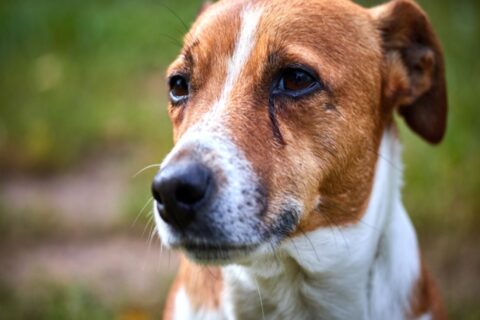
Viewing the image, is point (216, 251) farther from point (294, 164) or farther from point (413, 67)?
point (413, 67)

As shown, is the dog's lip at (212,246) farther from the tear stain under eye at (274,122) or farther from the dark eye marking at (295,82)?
the dark eye marking at (295,82)

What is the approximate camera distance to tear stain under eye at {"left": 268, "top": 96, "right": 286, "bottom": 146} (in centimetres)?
250

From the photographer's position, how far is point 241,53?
2.62 meters

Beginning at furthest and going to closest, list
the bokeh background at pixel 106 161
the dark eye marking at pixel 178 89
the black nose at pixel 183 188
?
the bokeh background at pixel 106 161 → the dark eye marking at pixel 178 89 → the black nose at pixel 183 188

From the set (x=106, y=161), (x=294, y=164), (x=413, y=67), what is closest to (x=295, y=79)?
(x=294, y=164)

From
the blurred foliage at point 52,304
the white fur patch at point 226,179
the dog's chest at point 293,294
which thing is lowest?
the blurred foliage at point 52,304

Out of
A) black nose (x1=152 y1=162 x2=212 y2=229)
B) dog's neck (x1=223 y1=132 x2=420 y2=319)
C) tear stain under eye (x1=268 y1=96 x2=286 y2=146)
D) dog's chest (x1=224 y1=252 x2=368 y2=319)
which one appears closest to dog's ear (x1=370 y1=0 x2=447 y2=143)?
dog's neck (x1=223 y1=132 x2=420 y2=319)

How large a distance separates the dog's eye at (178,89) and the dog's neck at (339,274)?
74 cm

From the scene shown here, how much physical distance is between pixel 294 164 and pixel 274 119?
19cm

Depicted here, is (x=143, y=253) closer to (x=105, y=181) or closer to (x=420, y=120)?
(x=105, y=181)

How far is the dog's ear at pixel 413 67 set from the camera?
3041 millimetres

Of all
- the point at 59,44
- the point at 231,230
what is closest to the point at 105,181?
the point at 59,44

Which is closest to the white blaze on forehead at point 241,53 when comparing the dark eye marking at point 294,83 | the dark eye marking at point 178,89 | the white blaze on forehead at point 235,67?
the white blaze on forehead at point 235,67

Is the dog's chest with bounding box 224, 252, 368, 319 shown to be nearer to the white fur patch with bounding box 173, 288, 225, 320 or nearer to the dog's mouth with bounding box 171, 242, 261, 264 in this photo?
the white fur patch with bounding box 173, 288, 225, 320
